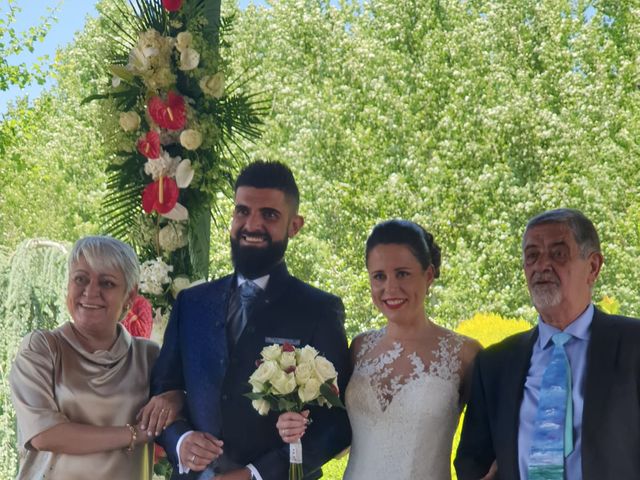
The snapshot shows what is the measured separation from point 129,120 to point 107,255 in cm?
81

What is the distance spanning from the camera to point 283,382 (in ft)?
8.69

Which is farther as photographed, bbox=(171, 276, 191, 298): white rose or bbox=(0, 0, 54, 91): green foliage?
bbox=(0, 0, 54, 91): green foliage

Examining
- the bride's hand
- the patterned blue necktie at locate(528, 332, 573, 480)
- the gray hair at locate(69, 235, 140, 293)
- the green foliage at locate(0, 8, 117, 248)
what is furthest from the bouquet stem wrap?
the green foliage at locate(0, 8, 117, 248)

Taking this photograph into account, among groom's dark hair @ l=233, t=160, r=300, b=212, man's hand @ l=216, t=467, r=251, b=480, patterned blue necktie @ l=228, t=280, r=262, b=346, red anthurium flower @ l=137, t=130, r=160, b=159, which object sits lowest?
man's hand @ l=216, t=467, r=251, b=480

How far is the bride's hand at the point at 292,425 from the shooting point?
2707 mm

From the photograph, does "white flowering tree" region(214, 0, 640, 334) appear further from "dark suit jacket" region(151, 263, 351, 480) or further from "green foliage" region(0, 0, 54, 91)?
"dark suit jacket" region(151, 263, 351, 480)

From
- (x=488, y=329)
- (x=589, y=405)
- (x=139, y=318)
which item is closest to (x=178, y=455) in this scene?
(x=139, y=318)

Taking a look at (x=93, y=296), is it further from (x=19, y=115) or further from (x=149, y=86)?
(x=19, y=115)

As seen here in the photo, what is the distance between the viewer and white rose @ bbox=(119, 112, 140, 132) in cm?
369

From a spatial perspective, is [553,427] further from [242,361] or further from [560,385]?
[242,361]

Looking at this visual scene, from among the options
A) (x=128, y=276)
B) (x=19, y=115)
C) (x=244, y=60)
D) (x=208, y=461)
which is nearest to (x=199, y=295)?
(x=128, y=276)

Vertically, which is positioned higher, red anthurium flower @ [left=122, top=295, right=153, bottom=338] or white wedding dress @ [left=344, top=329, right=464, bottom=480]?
red anthurium flower @ [left=122, top=295, right=153, bottom=338]

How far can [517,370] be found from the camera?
9.48 ft

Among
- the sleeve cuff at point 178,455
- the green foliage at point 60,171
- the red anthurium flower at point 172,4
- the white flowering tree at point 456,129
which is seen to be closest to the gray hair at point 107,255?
the sleeve cuff at point 178,455
